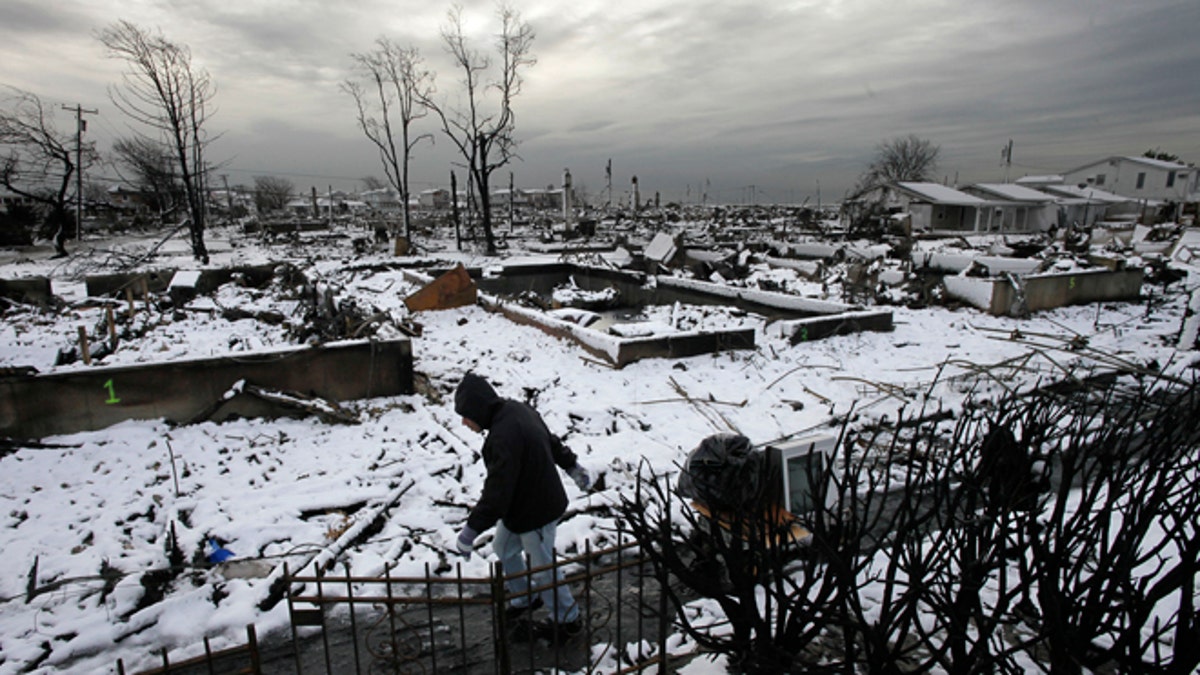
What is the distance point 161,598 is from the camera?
402 centimetres

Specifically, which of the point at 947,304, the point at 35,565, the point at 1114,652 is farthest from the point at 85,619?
the point at 947,304

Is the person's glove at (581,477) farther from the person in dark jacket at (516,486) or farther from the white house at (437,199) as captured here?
the white house at (437,199)

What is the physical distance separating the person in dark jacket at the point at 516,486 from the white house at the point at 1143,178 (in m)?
62.7

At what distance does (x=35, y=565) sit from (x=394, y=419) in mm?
3303

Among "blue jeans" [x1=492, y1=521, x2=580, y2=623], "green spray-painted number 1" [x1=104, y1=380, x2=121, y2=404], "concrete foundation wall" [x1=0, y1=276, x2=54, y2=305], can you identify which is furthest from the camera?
"concrete foundation wall" [x1=0, y1=276, x2=54, y2=305]

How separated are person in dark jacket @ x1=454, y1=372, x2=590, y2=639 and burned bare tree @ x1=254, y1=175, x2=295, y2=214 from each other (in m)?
60.5

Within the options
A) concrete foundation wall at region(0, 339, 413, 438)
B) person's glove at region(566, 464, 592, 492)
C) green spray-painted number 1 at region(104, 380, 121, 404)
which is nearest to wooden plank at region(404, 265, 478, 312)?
concrete foundation wall at region(0, 339, 413, 438)

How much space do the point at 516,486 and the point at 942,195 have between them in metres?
44.3

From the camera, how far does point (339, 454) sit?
605cm

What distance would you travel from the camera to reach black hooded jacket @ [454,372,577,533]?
3.33 m

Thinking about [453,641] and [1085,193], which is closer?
[453,641]

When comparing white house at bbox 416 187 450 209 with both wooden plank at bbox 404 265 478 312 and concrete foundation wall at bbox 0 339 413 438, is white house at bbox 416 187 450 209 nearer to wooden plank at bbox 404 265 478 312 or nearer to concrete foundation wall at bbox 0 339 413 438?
wooden plank at bbox 404 265 478 312

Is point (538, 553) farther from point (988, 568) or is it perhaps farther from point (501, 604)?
point (988, 568)

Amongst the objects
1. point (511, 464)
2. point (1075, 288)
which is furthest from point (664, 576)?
point (1075, 288)
